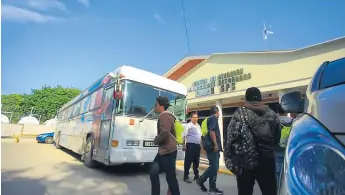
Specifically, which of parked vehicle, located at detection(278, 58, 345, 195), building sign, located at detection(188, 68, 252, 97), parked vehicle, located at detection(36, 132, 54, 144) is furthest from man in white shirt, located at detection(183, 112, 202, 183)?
parked vehicle, located at detection(36, 132, 54, 144)

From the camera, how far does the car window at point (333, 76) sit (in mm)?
1575

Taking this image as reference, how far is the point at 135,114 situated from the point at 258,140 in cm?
430

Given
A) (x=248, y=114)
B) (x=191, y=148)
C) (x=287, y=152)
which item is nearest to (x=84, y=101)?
(x=191, y=148)

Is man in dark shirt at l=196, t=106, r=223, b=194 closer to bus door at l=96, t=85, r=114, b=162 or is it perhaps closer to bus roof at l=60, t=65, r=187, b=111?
bus roof at l=60, t=65, r=187, b=111

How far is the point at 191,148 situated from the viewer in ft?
20.8

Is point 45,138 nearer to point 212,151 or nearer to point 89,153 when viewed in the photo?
point 89,153

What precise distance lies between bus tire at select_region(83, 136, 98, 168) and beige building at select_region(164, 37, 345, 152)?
732 centimetres

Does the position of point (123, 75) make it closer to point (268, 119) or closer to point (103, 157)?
point (103, 157)

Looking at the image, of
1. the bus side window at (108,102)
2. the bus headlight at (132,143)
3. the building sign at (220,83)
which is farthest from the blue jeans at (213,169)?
the building sign at (220,83)

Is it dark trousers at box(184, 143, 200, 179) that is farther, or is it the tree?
the tree

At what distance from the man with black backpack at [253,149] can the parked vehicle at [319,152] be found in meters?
1.37

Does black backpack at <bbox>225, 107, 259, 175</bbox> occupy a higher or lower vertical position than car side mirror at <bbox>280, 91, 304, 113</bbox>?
lower

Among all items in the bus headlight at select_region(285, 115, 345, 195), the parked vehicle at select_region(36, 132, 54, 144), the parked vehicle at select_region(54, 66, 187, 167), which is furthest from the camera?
the parked vehicle at select_region(36, 132, 54, 144)

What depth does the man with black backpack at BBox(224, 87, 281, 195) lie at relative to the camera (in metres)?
2.65
